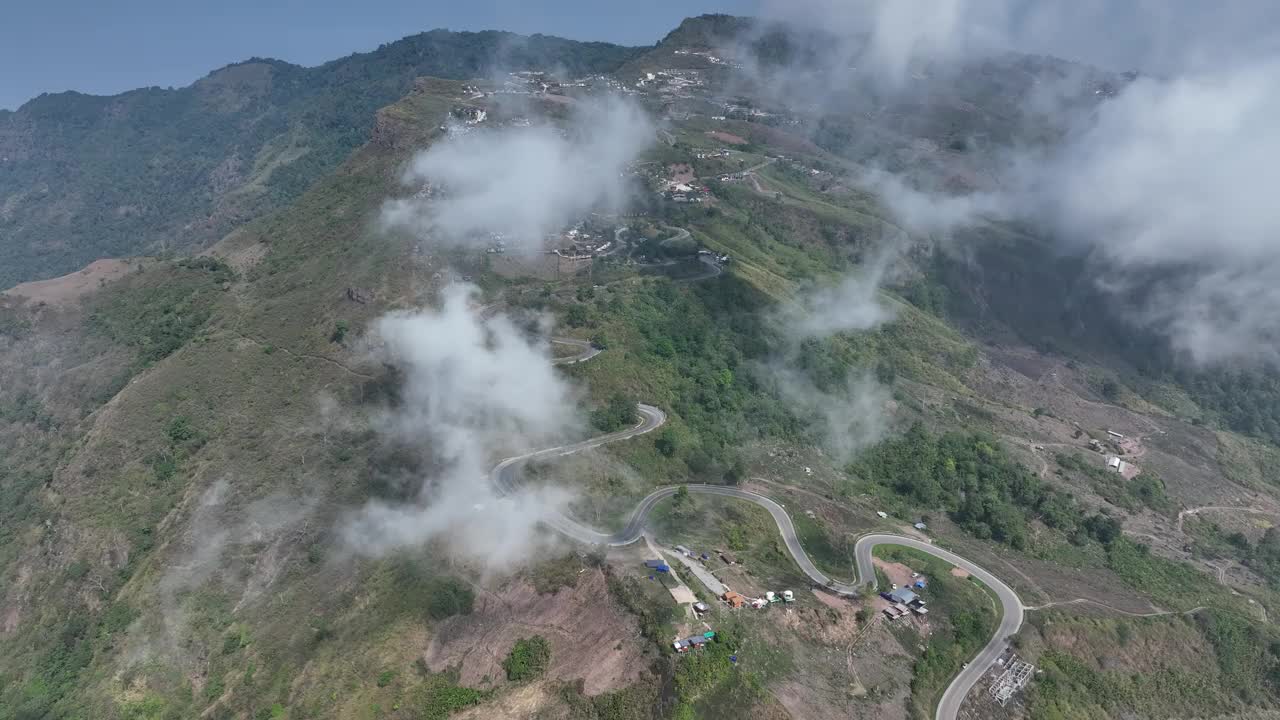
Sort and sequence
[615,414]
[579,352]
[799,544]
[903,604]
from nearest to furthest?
[903,604] → [799,544] → [615,414] → [579,352]

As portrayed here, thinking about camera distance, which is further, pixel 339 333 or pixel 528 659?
pixel 339 333

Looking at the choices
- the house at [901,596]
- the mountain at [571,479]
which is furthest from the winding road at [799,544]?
Result: the house at [901,596]

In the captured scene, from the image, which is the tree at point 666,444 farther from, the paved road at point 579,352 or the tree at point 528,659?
the tree at point 528,659

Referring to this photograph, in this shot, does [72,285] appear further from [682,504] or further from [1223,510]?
[1223,510]

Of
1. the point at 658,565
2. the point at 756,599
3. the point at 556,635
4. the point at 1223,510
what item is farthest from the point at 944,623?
the point at 1223,510

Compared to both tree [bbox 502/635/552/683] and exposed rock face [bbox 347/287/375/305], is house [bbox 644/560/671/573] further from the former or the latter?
exposed rock face [bbox 347/287/375/305]

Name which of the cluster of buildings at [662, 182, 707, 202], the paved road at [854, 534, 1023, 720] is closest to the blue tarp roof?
the paved road at [854, 534, 1023, 720]
